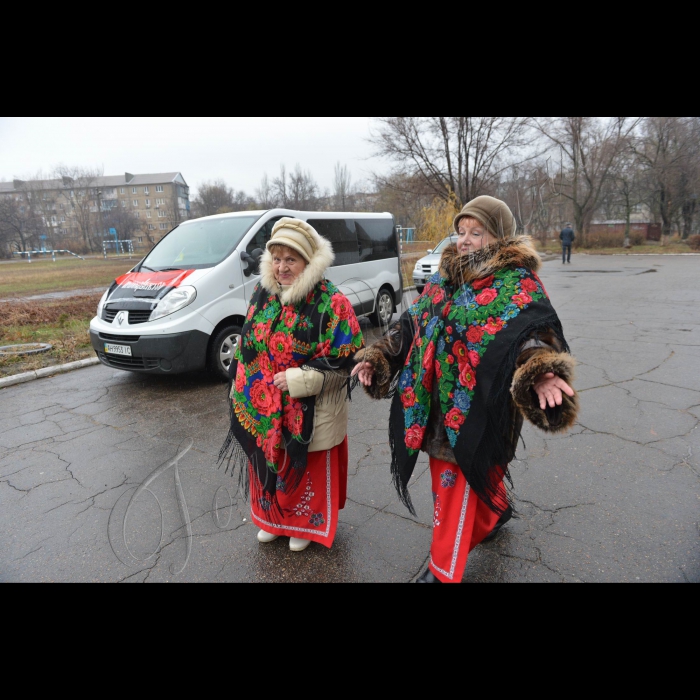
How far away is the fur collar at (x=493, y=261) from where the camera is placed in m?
1.92

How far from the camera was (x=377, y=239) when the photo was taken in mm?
8719

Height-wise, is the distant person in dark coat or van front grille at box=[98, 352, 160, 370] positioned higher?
the distant person in dark coat

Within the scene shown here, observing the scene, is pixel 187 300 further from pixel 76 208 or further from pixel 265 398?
pixel 76 208

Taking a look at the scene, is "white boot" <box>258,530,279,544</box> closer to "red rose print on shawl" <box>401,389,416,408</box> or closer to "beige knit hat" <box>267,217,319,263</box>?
"red rose print on shawl" <box>401,389,416,408</box>

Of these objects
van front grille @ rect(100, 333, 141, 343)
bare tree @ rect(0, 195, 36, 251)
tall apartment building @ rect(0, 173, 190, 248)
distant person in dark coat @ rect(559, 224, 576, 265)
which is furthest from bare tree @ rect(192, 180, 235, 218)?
van front grille @ rect(100, 333, 141, 343)

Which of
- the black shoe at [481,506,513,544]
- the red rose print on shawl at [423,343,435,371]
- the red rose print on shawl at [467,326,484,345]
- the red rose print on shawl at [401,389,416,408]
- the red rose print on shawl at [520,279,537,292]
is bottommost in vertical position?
the black shoe at [481,506,513,544]

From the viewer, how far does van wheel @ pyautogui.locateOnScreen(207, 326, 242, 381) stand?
219 inches

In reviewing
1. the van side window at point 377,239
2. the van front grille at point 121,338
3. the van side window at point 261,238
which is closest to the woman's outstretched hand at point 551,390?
the van front grille at point 121,338

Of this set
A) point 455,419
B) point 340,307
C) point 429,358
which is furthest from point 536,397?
point 340,307

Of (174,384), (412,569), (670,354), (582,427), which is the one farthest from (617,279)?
(412,569)

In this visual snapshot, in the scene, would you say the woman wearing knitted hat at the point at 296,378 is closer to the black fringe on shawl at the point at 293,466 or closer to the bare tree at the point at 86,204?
the black fringe on shawl at the point at 293,466

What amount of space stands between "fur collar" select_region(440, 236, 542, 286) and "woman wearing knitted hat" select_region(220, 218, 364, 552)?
618 mm

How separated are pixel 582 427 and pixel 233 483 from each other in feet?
10.2

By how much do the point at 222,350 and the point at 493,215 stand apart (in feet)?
14.2
